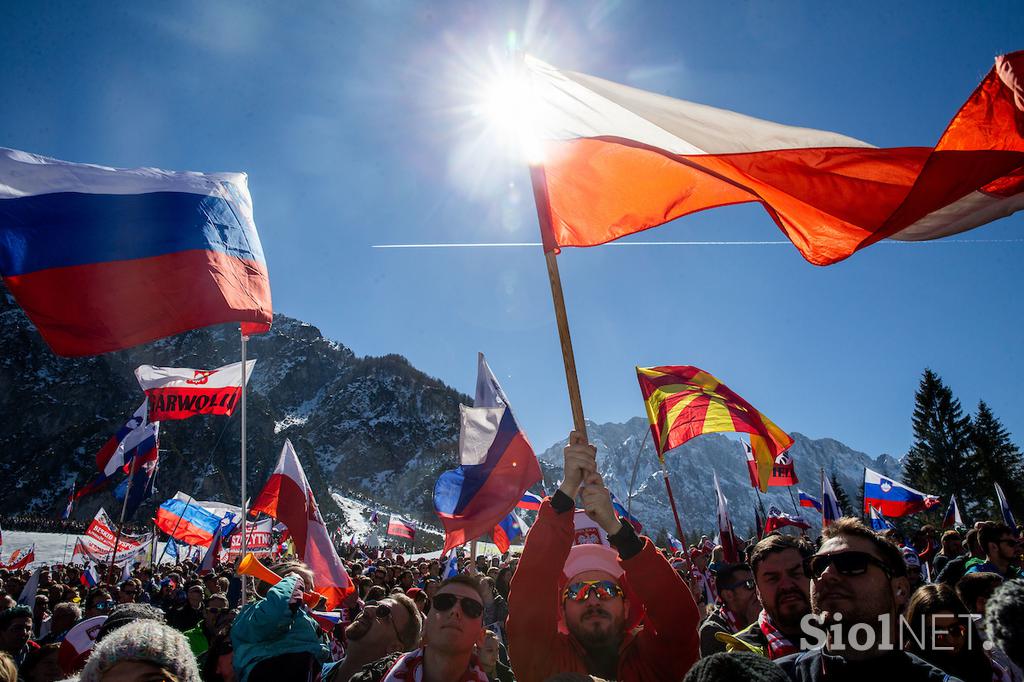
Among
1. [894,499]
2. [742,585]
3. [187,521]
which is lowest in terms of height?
[187,521]

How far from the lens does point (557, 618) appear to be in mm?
2602

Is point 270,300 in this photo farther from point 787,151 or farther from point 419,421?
point 419,421

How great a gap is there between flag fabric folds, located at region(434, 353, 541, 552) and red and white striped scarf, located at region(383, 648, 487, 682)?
320cm

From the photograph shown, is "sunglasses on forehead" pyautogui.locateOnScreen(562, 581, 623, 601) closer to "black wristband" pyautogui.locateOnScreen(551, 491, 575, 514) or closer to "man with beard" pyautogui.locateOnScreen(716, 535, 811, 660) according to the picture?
"black wristband" pyautogui.locateOnScreen(551, 491, 575, 514)

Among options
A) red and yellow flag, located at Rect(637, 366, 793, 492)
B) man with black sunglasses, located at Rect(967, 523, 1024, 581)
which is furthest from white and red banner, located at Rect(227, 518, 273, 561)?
man with black sunglasses, located at Rect(967, 523, 1024, 581)

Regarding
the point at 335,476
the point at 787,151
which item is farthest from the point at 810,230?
the point at 335,476

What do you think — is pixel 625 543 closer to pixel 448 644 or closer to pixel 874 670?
pixel 874 670

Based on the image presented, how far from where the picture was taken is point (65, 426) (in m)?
93.0

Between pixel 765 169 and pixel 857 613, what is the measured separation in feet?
7.57

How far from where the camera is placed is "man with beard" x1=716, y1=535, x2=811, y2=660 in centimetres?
298

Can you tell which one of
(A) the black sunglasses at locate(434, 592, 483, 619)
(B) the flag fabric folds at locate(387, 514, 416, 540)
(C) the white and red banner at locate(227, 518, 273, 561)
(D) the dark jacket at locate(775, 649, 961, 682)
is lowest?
(C) the white and red banner at locate(227, 518, 273, 561)

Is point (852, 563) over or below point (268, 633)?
over

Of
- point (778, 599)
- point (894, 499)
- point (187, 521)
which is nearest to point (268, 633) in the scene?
point (778, 599)

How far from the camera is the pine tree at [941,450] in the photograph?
156 feet
